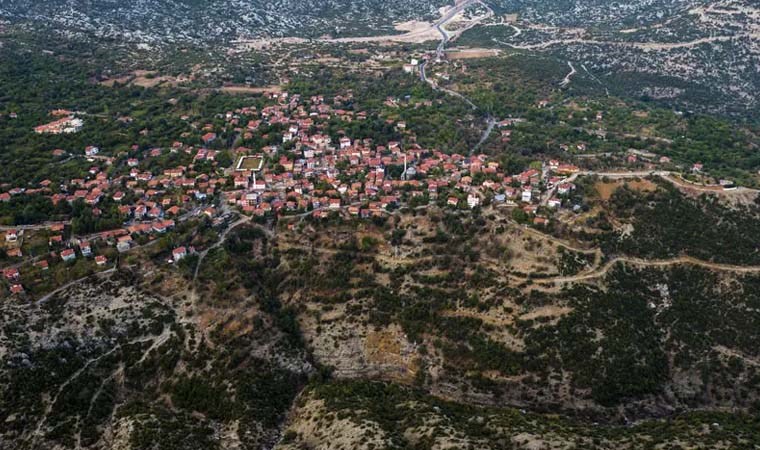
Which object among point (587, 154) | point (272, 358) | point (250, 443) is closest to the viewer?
point (250, 443)

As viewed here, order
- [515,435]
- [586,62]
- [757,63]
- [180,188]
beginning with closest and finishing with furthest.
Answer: [515,435]
[180,188]
[757,63]
[586,62]

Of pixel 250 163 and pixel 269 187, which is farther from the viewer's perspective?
pixel 250 163

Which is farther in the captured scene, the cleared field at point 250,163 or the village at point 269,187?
the cleared field at point 250,163

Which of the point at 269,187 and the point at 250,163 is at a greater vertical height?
the point at 250,163

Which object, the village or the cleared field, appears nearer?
the village

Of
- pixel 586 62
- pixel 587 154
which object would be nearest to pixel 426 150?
pixel 587 154

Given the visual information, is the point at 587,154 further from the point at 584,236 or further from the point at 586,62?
the point at 586,62

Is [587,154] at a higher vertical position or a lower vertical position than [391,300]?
higher

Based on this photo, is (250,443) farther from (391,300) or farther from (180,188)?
(180,188)

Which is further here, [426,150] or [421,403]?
[426,150]

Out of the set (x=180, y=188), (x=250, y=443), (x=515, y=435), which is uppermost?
(x=180, y=188)
